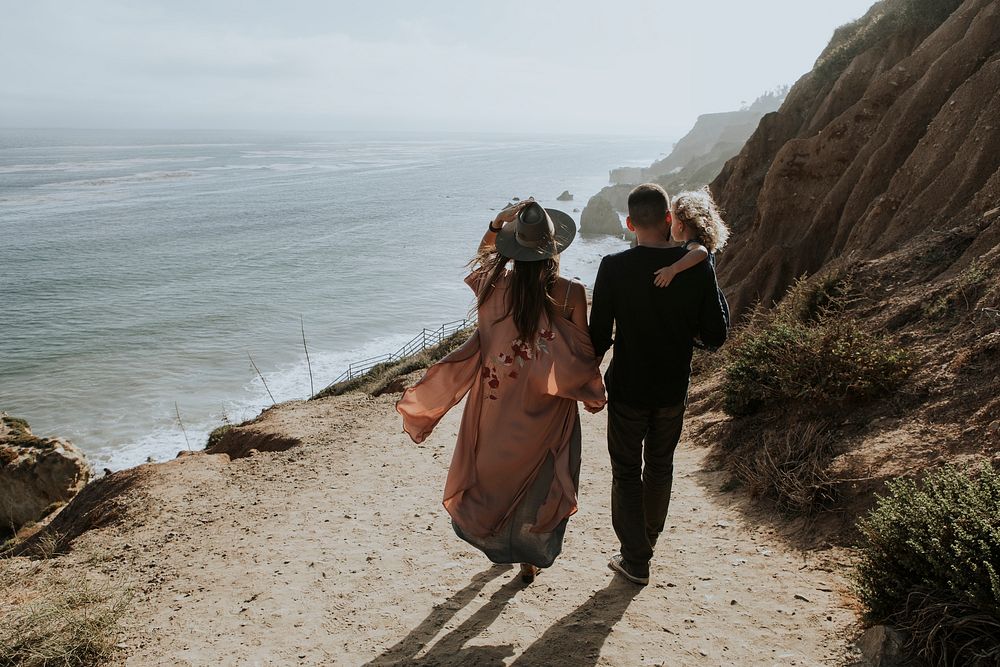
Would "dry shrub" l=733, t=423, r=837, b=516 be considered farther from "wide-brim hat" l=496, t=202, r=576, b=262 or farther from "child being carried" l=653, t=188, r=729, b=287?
"wide-brim hat" l=496, t=202, r=576, b=262

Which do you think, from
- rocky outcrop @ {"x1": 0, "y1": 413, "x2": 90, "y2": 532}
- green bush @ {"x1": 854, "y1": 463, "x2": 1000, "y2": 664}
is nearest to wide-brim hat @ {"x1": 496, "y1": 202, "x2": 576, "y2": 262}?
green bush @ {"x1": 854, "y1": 463, "x2": 1000, "y2": 664}

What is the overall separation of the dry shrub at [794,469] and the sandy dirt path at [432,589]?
0.29 m

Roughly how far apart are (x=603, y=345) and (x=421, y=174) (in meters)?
126

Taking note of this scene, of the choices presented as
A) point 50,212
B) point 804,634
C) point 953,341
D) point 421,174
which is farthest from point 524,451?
point 421,174

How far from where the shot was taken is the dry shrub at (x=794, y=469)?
5180 millimetres

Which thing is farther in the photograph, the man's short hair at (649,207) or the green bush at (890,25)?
the green bush at (890,25)

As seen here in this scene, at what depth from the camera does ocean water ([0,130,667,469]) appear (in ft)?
93.9

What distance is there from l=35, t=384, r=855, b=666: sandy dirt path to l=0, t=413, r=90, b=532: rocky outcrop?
8.86 meters

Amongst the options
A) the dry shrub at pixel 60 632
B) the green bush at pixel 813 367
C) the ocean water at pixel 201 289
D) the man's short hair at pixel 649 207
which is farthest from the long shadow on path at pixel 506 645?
the ocean water at pixel 201 289

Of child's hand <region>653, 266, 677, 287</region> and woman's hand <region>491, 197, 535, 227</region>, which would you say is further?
woman's hand <region>491, 197, 535, 227</region>

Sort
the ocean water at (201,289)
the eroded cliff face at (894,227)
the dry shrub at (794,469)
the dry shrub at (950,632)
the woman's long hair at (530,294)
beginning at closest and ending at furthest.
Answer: the dry shrub at (950,632) → the woman's long hair at (530,294) → the dry shrub at (794,469) → the eroded cliff face at (894,227) → the ocean water at (201,289)

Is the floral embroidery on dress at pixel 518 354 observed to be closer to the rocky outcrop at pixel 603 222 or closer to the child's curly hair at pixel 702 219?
the child's curly hair at pixel 702 219

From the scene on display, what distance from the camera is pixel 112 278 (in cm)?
4894

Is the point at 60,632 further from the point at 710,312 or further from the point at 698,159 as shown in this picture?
the point at 698,159
